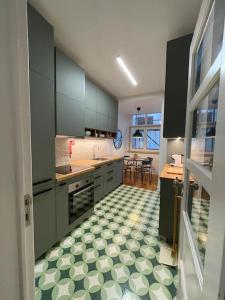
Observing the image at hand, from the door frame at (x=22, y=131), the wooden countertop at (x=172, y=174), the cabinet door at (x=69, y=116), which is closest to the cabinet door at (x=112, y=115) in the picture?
the cabinet door at (x=69, y=116)

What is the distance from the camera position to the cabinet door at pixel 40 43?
1.34 metres

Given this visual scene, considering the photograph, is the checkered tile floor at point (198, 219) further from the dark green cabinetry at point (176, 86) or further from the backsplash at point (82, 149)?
the backsplash at point (82, 149)

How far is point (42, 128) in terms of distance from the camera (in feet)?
4.87

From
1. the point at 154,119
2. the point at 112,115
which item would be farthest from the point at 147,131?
the point at 112,115

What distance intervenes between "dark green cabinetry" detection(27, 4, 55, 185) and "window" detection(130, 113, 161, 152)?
17.0 ft

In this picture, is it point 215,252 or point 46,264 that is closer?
point 215,252

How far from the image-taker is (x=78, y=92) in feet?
7.59

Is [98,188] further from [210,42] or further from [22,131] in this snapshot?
[210,42]

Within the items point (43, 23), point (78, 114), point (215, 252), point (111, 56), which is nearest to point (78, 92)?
point (78, 114)

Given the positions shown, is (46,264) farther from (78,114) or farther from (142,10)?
(142,10)

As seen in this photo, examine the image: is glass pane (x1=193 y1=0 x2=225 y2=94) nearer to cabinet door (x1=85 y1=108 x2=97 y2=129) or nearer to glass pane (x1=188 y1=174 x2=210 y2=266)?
glass pane (x1=188 y1=174 x2=210 y2=266)

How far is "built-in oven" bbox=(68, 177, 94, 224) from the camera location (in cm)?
196

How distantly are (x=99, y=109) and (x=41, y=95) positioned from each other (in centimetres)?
188

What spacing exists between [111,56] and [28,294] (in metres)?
2.69
